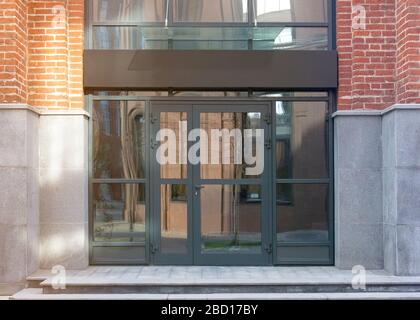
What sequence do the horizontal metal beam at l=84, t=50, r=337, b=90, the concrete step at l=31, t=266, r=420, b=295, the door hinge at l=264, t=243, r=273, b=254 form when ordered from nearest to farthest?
the concrete step at l=31, t=266, r=420, b=295 → the horizontal metal beam at l=84, t=50, r=337, b=90 → the door hinge at l=264, t=243, r=273, b=254

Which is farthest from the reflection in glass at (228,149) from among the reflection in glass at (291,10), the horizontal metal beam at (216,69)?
the reflection in glass at (291,10)

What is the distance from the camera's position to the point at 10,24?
5.63m

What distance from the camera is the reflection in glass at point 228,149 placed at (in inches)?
251

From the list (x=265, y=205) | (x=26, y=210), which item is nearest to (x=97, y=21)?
(x=26, y=210)

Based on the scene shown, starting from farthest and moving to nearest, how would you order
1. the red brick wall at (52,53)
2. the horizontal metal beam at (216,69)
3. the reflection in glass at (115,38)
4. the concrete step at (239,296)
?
the reflection in glass at (115,38), the horizontal metal beam at (216,69), the red brick wall at (52,53), the concrete step at (239,296)

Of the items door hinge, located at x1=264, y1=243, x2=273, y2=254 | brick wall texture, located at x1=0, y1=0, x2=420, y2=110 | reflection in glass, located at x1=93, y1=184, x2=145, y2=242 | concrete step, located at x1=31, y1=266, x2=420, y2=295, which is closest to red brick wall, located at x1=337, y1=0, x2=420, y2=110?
brick wall texture, located at x1=0, y1=0, x2=420, y2=110

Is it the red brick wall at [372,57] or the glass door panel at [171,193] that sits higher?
the red brick wall at [372,57]

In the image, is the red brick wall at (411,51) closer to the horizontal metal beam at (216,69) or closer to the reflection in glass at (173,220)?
the horizontal metal beam at (216,69)

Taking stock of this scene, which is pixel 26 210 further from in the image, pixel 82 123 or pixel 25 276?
pixel 82 123

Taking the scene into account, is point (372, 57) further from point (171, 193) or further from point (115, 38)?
point (115, 38)

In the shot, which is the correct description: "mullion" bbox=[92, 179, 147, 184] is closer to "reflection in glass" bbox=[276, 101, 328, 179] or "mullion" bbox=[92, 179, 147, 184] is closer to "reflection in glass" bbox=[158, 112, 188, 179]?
"reflection in glass" bbox=[158, 112, 188, 179]

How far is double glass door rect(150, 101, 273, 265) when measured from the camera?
6359 millimetres

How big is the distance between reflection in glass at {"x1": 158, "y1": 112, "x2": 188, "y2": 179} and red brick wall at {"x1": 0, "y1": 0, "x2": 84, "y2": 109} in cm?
126

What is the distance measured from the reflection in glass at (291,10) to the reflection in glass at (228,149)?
4.72 ft
